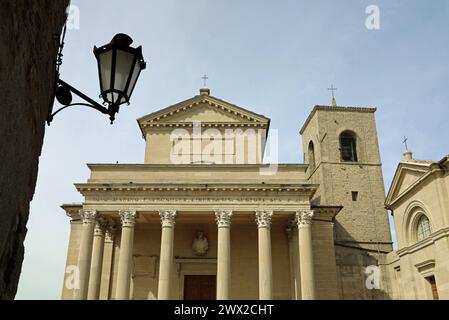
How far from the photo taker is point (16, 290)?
2.72 metres

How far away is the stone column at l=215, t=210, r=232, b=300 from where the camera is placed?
16891 millimetres

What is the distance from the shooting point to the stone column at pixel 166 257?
17078 millimetres

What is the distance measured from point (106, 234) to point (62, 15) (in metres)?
19.2

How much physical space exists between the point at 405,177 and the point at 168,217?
10.8 metres

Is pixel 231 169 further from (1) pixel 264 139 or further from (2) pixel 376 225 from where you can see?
(2) pixel 376 225

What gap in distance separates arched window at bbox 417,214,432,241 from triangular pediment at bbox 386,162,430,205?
142cm

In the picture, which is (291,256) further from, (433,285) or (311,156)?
(311,156)

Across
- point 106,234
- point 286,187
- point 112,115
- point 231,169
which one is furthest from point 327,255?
point 112,115

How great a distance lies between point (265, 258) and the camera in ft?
57.7

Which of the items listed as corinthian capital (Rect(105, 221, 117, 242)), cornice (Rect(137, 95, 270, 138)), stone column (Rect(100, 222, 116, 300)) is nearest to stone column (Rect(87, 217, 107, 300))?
corinthian capital (Rect(105, 221, 117, 242))

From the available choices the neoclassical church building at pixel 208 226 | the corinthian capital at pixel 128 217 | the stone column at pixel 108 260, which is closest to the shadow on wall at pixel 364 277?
the neoclassical church building at pixel 208 226

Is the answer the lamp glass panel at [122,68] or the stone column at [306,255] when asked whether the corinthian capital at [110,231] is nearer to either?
the stone column at [306,255]

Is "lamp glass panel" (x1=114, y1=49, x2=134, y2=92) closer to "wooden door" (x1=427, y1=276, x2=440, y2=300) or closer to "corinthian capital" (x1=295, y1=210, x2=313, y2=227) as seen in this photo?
"corinthian capital" (x1=295, y1=210, x2=313, y2=227)

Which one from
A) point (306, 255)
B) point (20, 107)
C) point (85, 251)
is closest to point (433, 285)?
point (306, 255)
